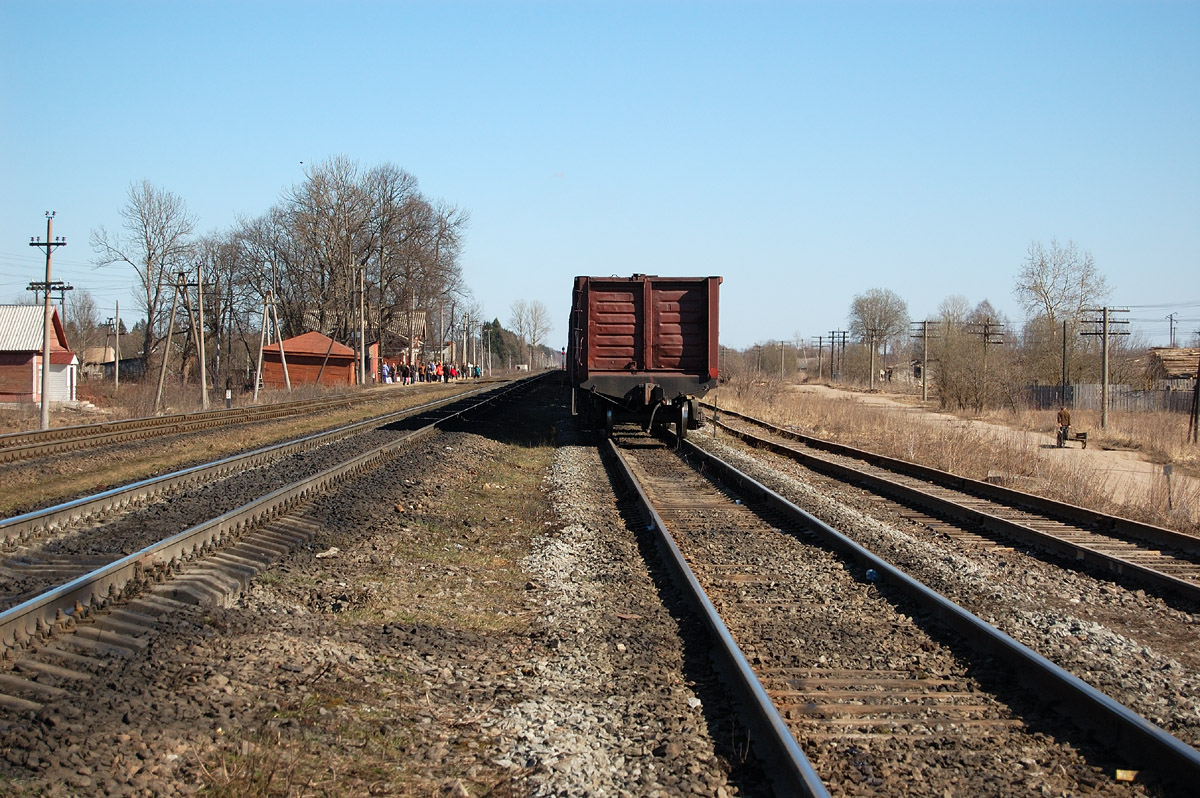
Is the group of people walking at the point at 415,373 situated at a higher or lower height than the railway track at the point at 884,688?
higher

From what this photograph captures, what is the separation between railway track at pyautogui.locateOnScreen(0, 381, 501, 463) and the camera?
16.9 m

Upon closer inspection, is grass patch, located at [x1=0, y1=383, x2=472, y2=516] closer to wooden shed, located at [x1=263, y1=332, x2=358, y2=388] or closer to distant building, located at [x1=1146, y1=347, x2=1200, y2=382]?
wooden shed, located at [x1=263, y1=332, x2=358, y2=388]

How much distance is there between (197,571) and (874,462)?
1380cm

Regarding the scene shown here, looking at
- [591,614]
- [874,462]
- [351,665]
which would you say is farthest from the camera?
[874,462]

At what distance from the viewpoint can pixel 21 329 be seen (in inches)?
2088

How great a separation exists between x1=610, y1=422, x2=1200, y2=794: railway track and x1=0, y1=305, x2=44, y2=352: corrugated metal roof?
176ft

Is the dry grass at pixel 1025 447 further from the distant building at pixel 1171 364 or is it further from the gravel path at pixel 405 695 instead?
the distant building at pixel 1171 364

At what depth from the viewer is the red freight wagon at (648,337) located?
58.9 feet

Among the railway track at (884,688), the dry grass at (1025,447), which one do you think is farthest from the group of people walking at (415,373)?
the railway track at (884,688)

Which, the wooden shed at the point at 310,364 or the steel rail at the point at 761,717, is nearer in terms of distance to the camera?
the steel rail at the point at 761,717

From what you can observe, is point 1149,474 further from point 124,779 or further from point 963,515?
point 124,779

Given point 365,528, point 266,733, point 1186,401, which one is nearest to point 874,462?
point 365,528

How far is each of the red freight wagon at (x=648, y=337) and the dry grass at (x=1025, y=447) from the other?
4.65 metres

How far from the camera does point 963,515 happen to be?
1090 centimetres
